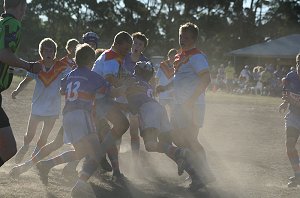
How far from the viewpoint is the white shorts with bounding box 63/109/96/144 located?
5902 mm

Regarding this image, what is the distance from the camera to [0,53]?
4957 mm

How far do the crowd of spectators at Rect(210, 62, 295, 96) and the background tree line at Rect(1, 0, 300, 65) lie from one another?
2174 centimetres

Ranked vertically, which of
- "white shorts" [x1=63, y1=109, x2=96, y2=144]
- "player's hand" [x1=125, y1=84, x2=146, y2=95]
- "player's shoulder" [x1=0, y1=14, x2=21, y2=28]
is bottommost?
"white shorts" [x1=63, y1=109, x2=96, y2=144]

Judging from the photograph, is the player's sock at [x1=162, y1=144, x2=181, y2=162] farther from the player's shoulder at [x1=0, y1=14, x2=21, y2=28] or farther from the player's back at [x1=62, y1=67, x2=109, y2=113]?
the player's shoulder at [x1=0, y1=14, x2=21, y2=28]

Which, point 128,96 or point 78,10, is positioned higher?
point 78,10

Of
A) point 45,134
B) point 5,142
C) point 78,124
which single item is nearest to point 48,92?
point 45,134

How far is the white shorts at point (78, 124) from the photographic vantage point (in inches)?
232

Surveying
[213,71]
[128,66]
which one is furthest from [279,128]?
[213,71]

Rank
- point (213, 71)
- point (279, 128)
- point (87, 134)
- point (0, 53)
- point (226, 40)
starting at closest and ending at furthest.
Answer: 1. point (0, 53)
2. point (87, 134)
3. point (279, 128)
4. point (213, 71)
5. point (226, 40)

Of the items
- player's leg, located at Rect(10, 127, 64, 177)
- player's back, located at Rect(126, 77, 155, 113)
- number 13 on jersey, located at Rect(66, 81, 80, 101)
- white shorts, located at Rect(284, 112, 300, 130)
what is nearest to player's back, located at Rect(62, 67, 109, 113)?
number 13 on jersey, located at Rect(66, 81, 80, 101)

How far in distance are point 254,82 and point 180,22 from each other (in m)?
26.5

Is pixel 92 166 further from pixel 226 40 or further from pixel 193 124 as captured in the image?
pixel 226 40

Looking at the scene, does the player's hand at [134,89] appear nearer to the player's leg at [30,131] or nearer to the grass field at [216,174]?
the grass field at [216,174]

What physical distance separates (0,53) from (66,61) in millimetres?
2940
